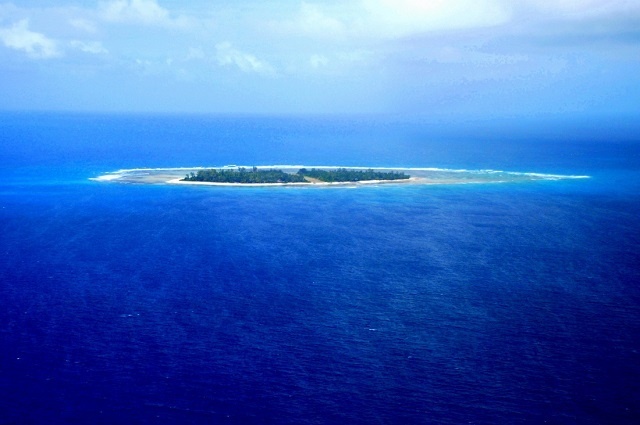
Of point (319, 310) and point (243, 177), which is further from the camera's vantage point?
point (243, 177)

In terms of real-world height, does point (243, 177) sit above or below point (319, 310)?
above

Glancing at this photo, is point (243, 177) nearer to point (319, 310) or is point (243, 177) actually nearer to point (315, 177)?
point (315, 177)

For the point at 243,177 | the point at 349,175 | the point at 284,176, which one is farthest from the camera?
the point at 349,175

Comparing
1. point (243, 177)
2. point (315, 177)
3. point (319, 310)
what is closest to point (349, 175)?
point (315, 177)

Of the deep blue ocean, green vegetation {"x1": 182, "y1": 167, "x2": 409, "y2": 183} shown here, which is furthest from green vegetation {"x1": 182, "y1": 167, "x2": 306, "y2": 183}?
the deep blue ocean

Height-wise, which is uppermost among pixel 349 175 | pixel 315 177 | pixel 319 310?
pixel 349 175

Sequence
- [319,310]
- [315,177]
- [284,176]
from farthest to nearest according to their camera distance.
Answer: [315,177] < [284,176] < [319,310]

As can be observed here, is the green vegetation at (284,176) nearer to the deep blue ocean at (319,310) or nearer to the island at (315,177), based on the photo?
the island at (315,177)

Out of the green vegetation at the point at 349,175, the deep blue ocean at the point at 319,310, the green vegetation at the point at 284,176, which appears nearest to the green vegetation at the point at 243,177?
the green vegetation at the point at 284,176
